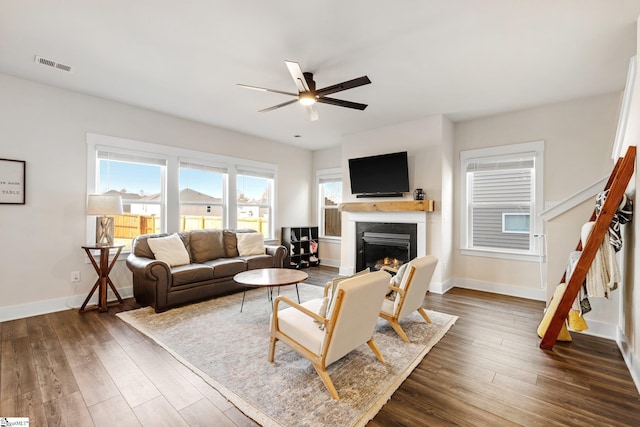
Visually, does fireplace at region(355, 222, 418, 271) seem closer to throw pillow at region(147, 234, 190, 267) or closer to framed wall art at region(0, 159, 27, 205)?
throw pillow at region(147, 234, 190, 267)

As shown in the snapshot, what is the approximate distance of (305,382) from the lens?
2092mm

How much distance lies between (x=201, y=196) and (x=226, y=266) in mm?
1638

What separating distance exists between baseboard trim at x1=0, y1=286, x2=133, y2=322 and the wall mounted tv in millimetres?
4411

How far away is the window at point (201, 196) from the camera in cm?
493

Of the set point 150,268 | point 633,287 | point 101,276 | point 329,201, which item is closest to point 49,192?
point 101,276

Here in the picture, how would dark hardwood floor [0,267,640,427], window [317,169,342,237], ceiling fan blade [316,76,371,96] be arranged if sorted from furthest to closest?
window [317,169,342,237], ceiling fan blade [316,76,371,96], dark hardwood floor [0,267,640,427]

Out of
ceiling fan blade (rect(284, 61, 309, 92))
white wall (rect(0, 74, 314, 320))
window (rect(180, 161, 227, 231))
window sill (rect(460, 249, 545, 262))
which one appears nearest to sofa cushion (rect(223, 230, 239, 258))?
window (rect(180, 161, 227, 231))

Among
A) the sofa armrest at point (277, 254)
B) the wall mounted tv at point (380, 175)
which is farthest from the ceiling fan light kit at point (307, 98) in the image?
the sofa armrest at point (277, 254)

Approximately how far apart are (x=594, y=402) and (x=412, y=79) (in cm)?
326

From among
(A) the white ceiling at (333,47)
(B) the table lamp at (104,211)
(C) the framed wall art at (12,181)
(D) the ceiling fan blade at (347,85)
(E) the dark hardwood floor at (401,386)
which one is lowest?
(E) the dark hardwood floor at (401,386)

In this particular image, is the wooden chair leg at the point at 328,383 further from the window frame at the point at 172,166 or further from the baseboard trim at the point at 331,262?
the baseboard trim at the point at 331,262

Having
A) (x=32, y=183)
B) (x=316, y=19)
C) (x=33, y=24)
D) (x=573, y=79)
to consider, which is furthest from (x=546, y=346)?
(x=32, y=183)

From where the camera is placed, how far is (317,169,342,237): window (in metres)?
6.72

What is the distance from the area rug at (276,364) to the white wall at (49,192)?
1.10m
